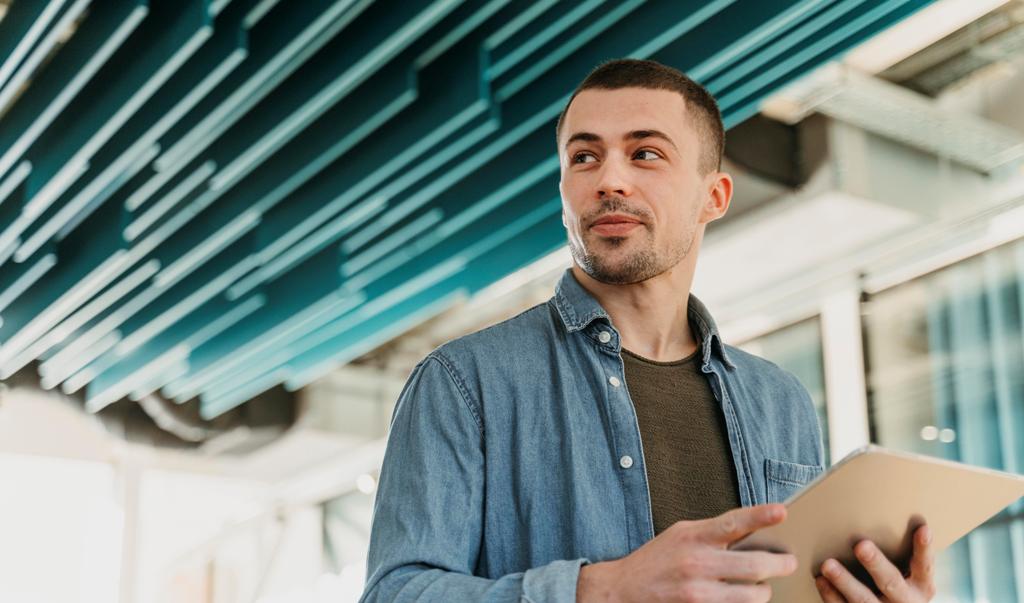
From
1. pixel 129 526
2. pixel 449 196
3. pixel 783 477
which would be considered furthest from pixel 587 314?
pixel 129 526

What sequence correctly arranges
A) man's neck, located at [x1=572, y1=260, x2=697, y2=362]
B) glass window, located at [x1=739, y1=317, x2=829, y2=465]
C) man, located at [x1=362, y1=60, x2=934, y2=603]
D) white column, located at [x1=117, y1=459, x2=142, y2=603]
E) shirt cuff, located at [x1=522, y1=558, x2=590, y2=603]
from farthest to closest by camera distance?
white column, located at [x1=117, y1=459, x2=142, y2=603] < glass window, located at [x1=739, y1=317, x2=829, y2=465] < man's neck, located at [x1=572, y1=260, x2=697, y2=362] < man, located at [x1=362, y1=60, x2=934, y2=603] < shirt cuff, located at [x1=522, y1=558, x2=590, y2=603]

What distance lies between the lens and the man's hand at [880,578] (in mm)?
1199

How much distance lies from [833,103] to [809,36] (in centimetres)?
114

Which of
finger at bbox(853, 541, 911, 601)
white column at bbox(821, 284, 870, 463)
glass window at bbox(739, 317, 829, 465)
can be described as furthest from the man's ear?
glass window at bbox(739, 317, 829, 465)

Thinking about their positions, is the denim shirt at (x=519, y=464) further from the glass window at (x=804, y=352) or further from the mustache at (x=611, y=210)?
the glass window at (x=804, y=352)

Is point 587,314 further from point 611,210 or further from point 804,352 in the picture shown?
point 804,352

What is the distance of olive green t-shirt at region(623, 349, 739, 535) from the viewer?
4.57 feet

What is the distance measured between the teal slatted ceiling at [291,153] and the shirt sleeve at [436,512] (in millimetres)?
2146

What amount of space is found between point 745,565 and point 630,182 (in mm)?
557

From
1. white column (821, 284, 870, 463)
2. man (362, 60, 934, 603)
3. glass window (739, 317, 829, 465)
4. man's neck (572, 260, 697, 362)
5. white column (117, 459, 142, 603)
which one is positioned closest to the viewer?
man (362, 60, 934, 603)

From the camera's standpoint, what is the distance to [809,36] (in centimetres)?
341

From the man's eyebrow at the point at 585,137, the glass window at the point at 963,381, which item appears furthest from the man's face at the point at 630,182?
the glass window at the point at 963,381

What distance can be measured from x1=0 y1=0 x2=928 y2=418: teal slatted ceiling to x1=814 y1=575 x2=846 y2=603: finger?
2.25 meters

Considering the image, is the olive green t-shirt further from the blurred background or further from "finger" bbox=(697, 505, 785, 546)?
the blurred background
